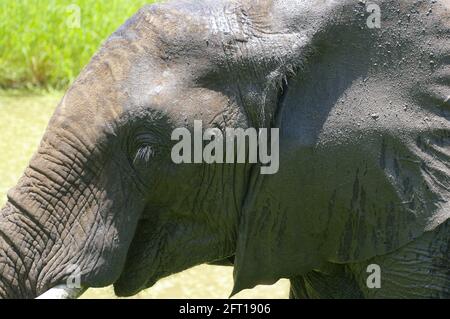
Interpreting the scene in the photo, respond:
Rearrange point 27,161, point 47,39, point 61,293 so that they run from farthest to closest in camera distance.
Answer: point 47,39 → point 27,161 → point 61,293

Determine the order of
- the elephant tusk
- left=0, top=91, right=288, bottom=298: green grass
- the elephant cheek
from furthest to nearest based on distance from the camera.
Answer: left=0, top=91, right=288, bottom=298: green grass
the elephant cheek
the elephant tusk

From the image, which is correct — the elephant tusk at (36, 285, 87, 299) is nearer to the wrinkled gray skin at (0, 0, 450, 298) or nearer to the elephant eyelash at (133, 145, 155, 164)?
the wrinkled gray skin at (0, 0, 450, 298)

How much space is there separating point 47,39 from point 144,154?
14.6 feet

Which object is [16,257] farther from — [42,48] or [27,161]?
[42,48]

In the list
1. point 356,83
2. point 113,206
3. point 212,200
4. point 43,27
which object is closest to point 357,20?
point 356,83

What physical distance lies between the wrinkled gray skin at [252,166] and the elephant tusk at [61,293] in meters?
0.02

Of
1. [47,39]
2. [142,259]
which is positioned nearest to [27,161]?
[47,39]

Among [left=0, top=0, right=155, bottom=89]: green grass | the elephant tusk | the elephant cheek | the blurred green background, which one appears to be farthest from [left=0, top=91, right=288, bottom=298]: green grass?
the elephant tusk

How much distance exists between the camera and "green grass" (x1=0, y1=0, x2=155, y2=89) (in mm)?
6180

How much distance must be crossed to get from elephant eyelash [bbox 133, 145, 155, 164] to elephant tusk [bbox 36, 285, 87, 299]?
0.27m

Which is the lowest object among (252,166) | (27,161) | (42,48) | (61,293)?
(61,293)

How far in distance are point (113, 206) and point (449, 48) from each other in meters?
0.70

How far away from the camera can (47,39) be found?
249 inches

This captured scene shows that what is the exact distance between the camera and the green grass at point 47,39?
20.3 feet
